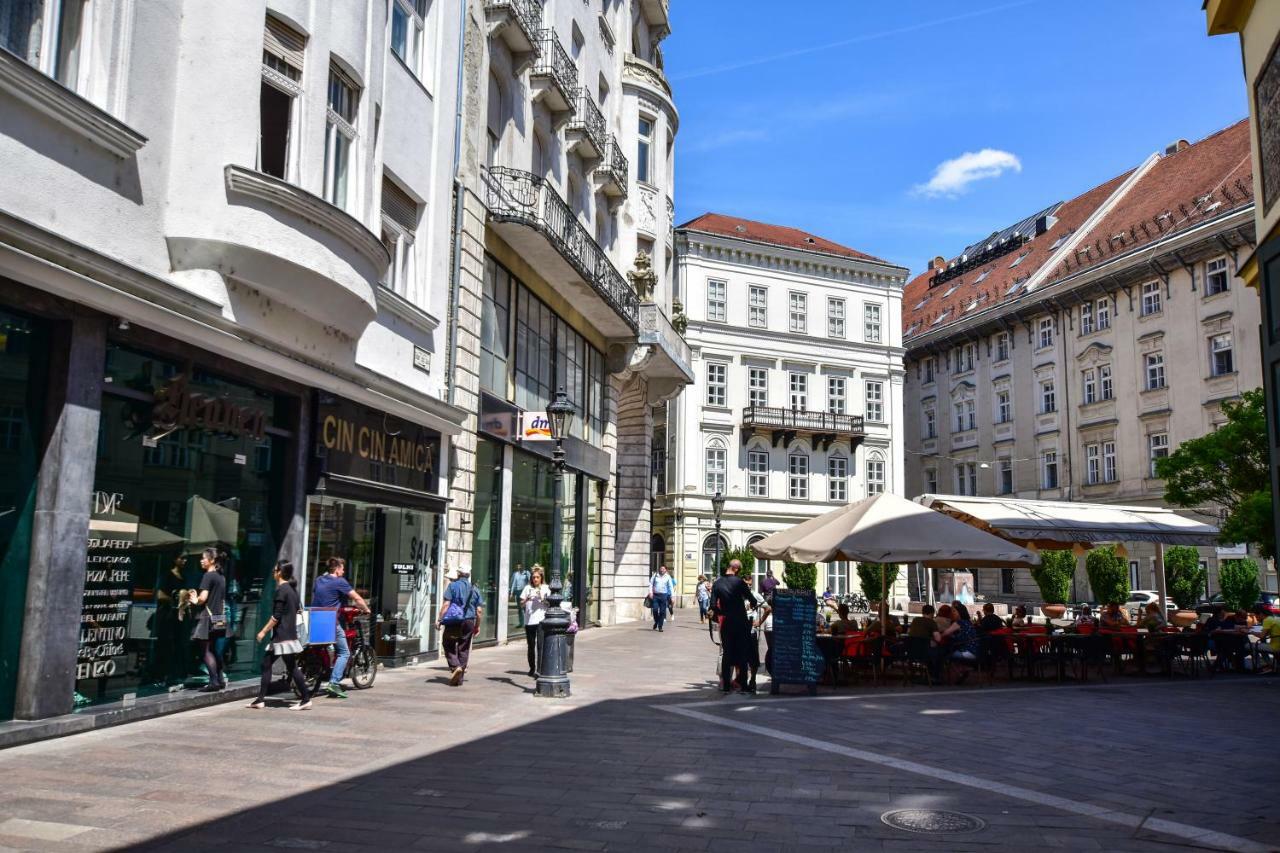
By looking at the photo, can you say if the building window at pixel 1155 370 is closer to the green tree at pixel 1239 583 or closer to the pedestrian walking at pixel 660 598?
the green tree at pixel 1239 583

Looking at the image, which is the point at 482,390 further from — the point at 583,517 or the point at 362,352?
the point at 583,517

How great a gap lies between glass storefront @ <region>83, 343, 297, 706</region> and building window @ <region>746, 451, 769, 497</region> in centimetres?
4048

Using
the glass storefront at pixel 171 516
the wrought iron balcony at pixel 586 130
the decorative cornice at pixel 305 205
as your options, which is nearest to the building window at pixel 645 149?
the wrought iron balcony at pixel 586 130

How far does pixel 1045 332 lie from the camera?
172 ft

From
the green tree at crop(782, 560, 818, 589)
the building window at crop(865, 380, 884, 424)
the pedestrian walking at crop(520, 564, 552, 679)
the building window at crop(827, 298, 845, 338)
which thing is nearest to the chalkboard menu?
the pedestrian walking at crop(520, 564, 552, 679)

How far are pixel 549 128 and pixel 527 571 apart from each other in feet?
31.5

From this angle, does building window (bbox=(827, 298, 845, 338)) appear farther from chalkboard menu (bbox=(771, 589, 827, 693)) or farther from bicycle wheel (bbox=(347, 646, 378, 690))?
bicycle wheel (bbox=(347, 646, 378, 690))

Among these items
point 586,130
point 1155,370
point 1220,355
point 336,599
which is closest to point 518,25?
point 586,130

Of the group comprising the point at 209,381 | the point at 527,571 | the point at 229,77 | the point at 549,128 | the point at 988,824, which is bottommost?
the point at 988,824

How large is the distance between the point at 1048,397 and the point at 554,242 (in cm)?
3903

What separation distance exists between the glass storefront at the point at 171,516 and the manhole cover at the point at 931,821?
23.7 ft

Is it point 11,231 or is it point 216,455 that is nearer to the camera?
point 11,231

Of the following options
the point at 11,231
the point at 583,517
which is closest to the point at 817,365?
the point at 583,517

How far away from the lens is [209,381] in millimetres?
11180
